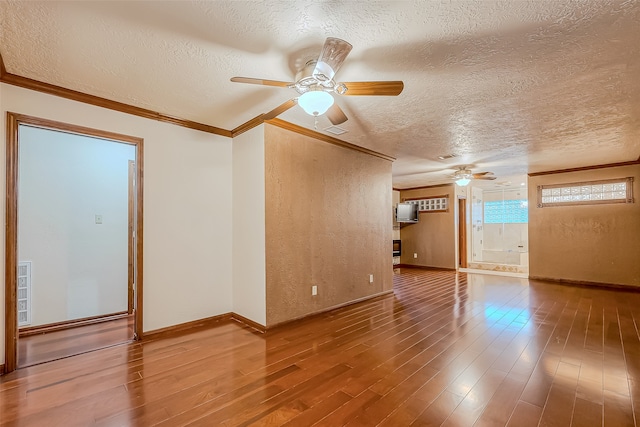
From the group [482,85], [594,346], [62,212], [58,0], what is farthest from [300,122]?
[594,346]

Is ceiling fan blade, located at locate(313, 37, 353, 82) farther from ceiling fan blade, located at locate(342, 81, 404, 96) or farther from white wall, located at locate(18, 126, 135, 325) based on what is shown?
white wall, located at locate(18, 126, 135, 325)

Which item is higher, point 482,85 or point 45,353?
point 482,85

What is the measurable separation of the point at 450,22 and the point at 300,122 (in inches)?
81.6

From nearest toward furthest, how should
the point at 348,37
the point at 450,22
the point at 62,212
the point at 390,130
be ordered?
the point at 450,22, the point at 348,37, the point at 62,212, the point at 390,130

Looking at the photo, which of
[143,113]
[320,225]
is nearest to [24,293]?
[143,113]

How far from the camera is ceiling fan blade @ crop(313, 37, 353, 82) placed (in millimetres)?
1665

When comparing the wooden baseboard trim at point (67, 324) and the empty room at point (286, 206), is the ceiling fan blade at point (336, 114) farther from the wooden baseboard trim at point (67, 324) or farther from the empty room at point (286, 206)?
the wooden baseboard trim at point (67, 324)

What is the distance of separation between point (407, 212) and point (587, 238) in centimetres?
388

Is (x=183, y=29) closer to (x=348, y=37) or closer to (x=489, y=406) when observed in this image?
(x=348, y=37)

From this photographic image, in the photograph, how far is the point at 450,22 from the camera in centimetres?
176

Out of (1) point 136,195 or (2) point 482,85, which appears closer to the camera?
(2) point 482,85

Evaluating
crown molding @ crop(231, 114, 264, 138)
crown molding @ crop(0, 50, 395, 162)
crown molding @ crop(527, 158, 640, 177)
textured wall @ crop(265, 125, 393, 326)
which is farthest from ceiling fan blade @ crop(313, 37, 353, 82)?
crown molding @ crop(527, 158, 640, 177)

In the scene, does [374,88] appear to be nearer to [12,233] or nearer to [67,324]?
[12,233]

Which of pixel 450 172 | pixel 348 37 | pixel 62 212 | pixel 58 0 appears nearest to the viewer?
pixel 58 0
